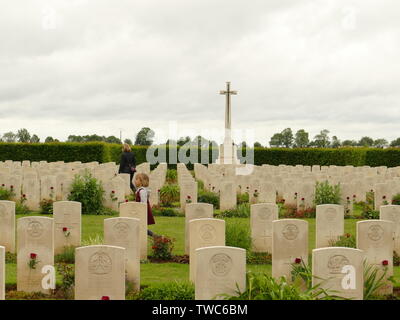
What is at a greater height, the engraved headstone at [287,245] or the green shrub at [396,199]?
the green shrub at [396,199]

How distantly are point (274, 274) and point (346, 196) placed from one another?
7788 millimetres

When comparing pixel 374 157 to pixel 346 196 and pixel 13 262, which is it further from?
pixel 13 262

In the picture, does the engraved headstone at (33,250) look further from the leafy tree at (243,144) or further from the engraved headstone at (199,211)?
the leafy tree at (243,144)

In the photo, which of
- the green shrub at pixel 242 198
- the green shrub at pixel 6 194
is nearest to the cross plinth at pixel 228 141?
the green shrub at pixel 242 198

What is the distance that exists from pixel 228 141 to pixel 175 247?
2237 cm

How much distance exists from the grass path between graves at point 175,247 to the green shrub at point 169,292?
2.93ft

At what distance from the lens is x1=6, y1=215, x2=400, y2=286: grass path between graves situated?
26.0ft

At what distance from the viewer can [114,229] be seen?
7.68 meters

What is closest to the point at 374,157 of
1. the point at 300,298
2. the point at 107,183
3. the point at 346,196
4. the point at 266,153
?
the point at 266,153

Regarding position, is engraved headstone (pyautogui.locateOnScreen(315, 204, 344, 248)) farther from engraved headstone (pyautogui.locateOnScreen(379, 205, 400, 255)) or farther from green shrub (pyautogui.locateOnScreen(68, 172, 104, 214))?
green shrub (pyautogui.locateOnScreen(68, 172, 104, 214))

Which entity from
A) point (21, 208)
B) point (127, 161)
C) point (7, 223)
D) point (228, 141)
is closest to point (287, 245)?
point (7, 223)

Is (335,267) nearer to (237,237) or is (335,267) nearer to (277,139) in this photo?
(237,237)

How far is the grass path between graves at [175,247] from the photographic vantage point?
7929 millimetres

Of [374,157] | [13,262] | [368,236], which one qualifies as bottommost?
[13,262]
